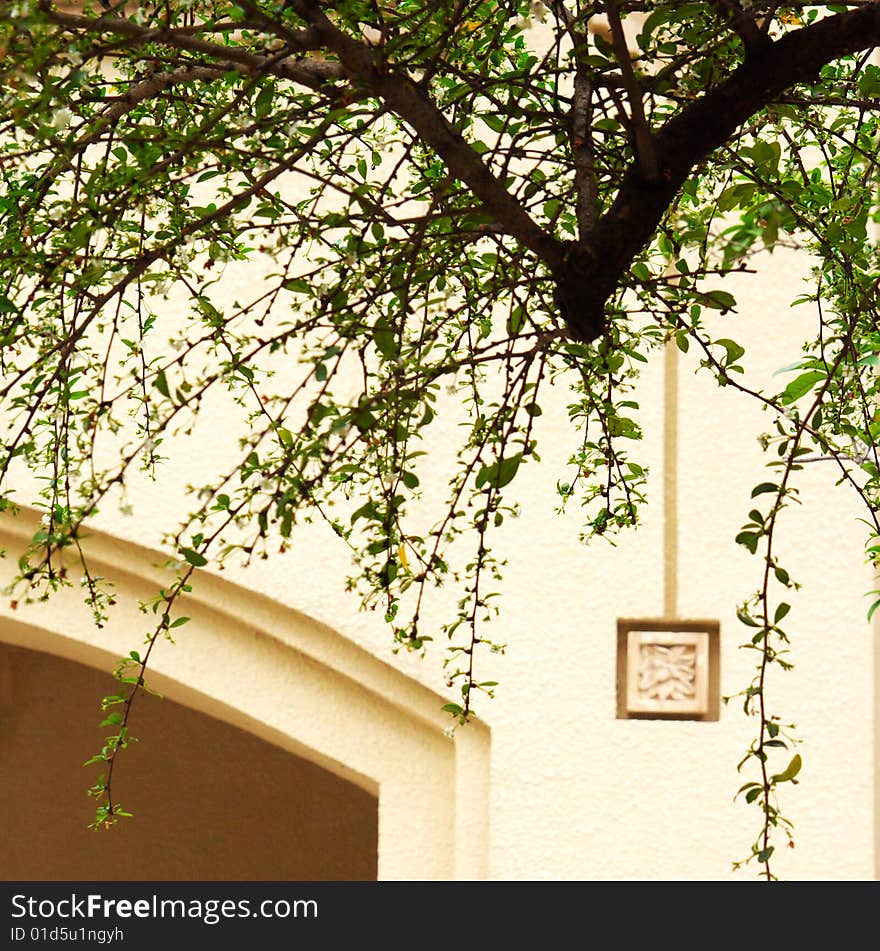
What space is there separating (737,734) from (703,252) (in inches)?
87.0

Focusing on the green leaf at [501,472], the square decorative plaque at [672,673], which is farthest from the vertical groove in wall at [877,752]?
the green leaf at [501,472]

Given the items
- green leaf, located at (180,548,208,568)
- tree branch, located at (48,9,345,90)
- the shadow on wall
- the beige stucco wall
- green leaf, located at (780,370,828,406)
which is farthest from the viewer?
the shadow on wall

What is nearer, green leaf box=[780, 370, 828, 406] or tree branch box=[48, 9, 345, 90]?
tree branch box=[48, 9, 345, 90]

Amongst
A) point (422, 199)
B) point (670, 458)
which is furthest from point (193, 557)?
point (670, 458)

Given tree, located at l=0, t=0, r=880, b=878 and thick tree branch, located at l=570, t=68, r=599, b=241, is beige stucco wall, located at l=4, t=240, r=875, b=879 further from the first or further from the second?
thick tree branch, located at l=570, t=68, r=599, b=241

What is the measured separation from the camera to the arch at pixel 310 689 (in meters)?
Result: 3.77

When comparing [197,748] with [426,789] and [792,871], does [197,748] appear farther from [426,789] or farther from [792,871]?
[792,871]

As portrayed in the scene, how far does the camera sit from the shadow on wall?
5.78 metres

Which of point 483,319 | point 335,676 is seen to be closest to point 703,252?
point 483,319

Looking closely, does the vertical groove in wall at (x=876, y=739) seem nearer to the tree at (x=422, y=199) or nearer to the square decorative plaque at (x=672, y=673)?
the square decorative plaque at (x=672, y=673)

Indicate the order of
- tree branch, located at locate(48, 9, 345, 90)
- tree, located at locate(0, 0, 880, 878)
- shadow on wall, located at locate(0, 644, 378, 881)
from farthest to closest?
1. shadow on wall, located at locate(0, 644, 378, 881)
2. tree, located at locate(0, 0, 880, 878)
3. tree branch, located at locate(48, 9, 345, 90)

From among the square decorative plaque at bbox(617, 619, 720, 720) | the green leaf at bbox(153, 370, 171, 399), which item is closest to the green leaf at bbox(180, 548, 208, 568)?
the green leaf at bbox(153, 370, 171, 399)

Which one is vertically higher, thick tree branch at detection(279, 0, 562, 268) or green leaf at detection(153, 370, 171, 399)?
thick tree branch at detection(279, 0, 562, 268)

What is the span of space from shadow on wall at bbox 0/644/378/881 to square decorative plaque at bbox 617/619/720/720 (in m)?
2.34
